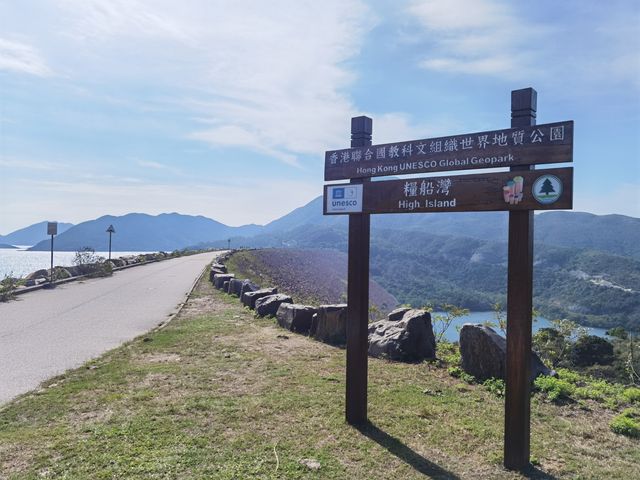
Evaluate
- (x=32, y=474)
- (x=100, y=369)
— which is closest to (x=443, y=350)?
(x=100, y=369)

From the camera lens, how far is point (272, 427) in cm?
495

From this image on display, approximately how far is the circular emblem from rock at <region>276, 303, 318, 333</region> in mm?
7220

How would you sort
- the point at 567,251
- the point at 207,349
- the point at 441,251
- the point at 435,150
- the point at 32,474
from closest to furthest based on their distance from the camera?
the point at 32,474, the point at 435,150, the point at 207,349, the point at 567,251, the point at 441,251

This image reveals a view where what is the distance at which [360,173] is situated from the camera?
5270mm

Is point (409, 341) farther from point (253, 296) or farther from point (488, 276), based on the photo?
point (488, 276)

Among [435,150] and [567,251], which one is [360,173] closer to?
[435,150]

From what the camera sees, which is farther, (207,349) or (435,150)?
(207,349)

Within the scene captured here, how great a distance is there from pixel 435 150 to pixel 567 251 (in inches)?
6081

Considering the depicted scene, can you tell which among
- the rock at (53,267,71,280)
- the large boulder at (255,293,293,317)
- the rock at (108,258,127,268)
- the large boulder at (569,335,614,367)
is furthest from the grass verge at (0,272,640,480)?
the rock at (108,258,127,268)

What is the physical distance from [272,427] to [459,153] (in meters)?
3.54

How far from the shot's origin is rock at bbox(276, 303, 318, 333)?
10453 mm

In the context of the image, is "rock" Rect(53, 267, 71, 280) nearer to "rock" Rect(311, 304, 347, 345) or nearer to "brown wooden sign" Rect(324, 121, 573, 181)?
"rock" Rect(311, 304, 347, 345)

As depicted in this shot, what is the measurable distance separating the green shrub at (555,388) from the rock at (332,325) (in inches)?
157

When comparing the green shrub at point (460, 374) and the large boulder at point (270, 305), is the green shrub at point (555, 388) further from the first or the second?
the large boulder at point (270, 305)
